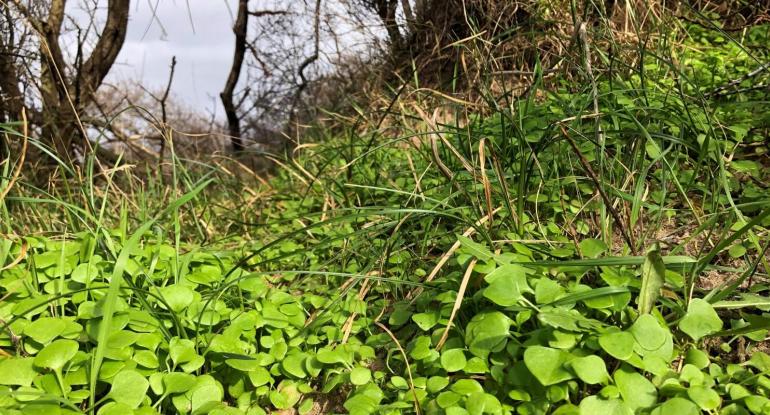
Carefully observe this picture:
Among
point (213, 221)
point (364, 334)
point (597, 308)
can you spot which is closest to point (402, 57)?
point (213, 221)

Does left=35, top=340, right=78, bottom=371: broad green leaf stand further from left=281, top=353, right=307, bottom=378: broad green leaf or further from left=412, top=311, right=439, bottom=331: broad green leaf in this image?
left=412, top=311, right=439, bottom=331: broad green leaf

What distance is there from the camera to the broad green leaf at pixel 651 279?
1.05m

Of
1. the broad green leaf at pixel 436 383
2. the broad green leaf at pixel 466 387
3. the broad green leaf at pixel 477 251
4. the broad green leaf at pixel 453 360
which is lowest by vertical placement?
the broad green leaf at pixel 436 383

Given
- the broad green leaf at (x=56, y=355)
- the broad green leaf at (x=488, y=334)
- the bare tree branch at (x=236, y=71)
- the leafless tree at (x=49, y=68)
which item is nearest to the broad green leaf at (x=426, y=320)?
the broad green leaf at (x=488, y=334)

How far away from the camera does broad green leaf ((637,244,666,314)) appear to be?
105 centimetres

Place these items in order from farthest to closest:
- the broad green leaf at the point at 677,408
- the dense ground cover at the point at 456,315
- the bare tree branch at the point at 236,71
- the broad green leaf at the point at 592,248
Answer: the bare tree branch at the point at 236,71 → the broad green leaf at the point at 592,248 → the dense ground cover at the point at 456,315 → the broad green leaf at the point at 677,408

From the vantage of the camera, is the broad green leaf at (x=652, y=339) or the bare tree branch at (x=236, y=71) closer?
the broad green leaf at (x=652, y=339)

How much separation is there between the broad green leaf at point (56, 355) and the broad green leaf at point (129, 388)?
0.35ft

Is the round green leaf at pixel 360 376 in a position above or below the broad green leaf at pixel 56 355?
below

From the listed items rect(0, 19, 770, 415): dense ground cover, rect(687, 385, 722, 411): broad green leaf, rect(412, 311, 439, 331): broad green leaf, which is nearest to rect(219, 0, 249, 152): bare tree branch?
rect(0, 19, 770, 415): dense ground cover

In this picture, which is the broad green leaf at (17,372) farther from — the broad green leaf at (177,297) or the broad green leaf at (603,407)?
the broad green leaf at (603,407)

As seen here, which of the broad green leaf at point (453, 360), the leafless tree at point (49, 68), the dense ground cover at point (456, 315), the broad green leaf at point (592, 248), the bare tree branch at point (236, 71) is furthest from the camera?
the bare tree branch at point (236, 71)

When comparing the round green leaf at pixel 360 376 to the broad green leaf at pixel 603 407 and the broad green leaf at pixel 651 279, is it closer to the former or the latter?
the broad green leaf at pixel 603 407

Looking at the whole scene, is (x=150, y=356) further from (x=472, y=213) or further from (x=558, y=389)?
(x=472, y=213)
